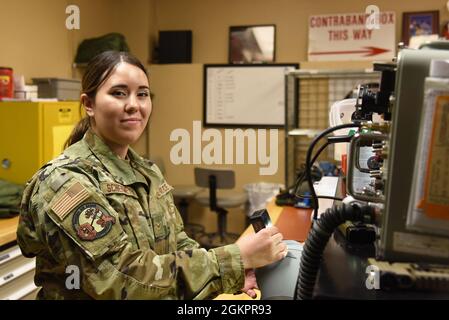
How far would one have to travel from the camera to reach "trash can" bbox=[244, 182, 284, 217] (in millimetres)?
3665

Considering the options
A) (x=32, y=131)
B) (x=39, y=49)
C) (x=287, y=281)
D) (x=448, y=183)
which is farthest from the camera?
(x=39, y=49)

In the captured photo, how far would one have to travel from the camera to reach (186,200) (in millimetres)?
4004

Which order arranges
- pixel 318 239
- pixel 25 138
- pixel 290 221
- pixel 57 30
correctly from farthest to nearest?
pixel 57 30
pixel 25 138
pixel 290 221
pixel 318 239

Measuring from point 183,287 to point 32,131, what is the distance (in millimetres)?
1681

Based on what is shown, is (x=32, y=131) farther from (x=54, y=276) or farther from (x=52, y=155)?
(x=54, y=276)

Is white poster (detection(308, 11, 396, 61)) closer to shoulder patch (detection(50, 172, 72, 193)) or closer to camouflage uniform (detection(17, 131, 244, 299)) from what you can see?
camouflage uniform (detection(17, 131, 244, 299))

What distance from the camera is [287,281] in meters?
0.84

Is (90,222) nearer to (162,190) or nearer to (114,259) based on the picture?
(114,259)

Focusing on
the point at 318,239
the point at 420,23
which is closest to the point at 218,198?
the point at 420,23

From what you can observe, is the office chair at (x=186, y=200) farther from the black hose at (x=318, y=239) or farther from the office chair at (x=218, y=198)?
the black hose at (x=318, y=239)

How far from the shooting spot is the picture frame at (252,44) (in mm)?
4016

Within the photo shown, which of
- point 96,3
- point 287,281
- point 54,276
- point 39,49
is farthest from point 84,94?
point 96,3

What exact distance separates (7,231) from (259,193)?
2.24 metres
